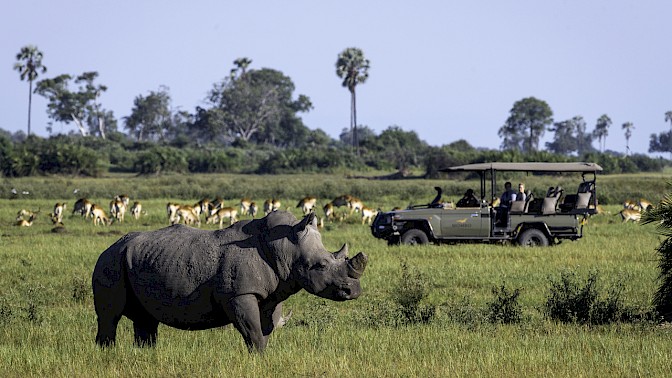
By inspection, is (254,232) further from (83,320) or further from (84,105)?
(84,105)

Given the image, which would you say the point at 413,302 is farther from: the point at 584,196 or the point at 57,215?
the point at 57,215

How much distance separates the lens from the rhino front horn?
914cm

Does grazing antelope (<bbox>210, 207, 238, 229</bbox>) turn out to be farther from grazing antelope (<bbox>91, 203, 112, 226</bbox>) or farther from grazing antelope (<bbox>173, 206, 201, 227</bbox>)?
grazing antelope (<bbox>91, 203, 112, 226</bbox>)

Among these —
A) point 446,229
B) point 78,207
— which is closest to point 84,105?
point 78,207

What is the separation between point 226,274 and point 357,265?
4.38 feet

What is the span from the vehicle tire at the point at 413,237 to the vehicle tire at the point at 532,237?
2.44 meters

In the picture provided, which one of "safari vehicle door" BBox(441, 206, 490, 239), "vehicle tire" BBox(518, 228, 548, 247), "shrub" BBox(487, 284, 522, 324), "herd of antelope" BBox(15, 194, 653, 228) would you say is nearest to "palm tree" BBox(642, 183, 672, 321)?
"shrub" BBox(487, 284, 522, 324)

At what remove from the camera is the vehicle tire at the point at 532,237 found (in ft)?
81.2

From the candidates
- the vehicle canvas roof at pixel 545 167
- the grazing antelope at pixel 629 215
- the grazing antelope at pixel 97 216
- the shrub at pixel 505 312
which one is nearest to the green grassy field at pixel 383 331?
the shrub at pixel 505 312

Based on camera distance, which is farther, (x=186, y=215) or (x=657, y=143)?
(x=657, y=143)

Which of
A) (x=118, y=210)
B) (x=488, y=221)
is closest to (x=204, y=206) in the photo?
(x=118, y=210)

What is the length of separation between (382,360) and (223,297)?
1797 mm

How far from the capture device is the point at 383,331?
12.1 meters

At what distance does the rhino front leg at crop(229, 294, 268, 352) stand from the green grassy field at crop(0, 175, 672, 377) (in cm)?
22
